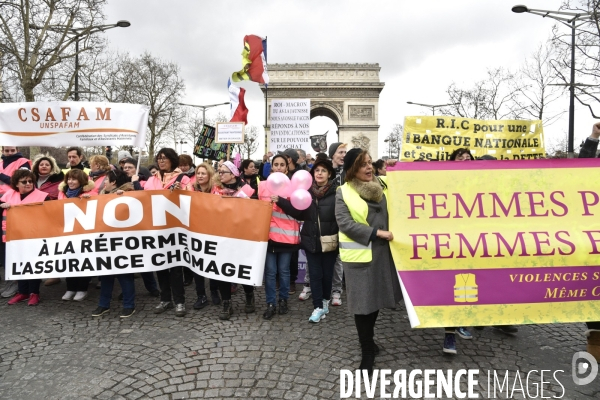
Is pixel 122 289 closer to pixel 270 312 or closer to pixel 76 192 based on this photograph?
pixel 76 192

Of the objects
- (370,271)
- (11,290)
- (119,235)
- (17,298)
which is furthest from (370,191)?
(11,290)

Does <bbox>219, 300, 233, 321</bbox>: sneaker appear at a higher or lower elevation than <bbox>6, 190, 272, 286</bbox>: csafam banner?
lower

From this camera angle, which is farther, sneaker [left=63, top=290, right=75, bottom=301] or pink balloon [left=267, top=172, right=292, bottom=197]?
sneaker [left=63, top=290, right=75, bottom=301]

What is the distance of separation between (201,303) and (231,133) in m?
5.46

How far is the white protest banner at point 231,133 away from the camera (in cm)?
953

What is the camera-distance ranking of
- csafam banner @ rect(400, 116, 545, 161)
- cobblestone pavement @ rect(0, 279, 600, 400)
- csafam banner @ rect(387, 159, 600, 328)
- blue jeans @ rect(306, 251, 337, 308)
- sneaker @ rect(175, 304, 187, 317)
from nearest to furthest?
cobblestone pavement @ rect(0, 279, 600, 400) → csafam banner @ rect(387, 159, 600, 328) → blue jeans @ rect(306, 251, 337, 308) → sneaker @ rect(175, 304, 187, 317) → csafam banner @ rect(400, 116, 545, 161)

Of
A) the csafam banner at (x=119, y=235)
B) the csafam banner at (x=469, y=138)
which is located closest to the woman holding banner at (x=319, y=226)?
the csafam banner at (x=119, y=235)

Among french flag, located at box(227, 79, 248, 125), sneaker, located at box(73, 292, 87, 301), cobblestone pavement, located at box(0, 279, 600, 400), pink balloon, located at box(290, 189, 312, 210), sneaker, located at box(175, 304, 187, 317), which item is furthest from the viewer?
french flag, located at box(227, 79, 248, 125)

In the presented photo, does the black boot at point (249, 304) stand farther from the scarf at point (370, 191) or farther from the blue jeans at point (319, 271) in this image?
the scarf at point (370, 191)

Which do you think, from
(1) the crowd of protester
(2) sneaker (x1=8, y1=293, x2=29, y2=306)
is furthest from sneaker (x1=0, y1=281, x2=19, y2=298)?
(2) sneaker (x1=8, y1=293, x2=29, y2=306)

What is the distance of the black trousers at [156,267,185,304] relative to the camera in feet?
15.6

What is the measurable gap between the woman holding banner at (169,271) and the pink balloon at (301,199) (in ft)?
4.80

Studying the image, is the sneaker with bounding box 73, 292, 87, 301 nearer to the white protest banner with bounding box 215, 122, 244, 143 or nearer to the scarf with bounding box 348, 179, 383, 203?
the scarf with bounding box 348, 179, 383, 203

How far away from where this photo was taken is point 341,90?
142 ft
